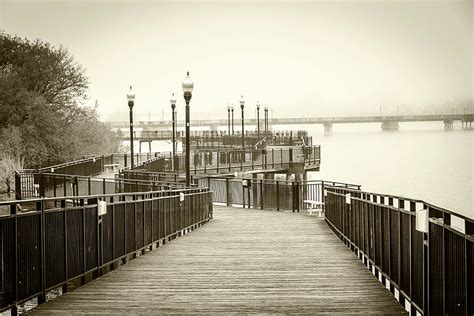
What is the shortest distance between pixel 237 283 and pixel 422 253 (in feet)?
11.0

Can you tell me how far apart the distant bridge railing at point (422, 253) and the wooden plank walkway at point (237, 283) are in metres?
0.31

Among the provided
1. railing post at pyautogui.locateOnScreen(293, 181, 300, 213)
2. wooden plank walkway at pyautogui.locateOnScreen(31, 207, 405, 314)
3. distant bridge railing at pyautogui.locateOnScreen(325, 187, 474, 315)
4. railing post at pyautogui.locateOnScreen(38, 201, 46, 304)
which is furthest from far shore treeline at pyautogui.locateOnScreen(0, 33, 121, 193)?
railing post at pyautogui.locateOnScreen(38, 201, 46, 304)

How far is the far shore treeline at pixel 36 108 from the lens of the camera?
52.6 metres

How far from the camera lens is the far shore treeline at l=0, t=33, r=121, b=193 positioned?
52562 mm

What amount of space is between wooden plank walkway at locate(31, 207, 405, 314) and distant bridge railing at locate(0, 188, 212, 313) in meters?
0.26

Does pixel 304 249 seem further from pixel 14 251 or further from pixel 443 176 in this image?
pixel 443 176

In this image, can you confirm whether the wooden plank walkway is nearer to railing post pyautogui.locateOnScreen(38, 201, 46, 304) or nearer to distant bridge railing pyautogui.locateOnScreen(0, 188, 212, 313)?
railing post pyautogui.locateOnScreen(38, 201, 46, 304)

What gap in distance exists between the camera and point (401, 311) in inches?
338

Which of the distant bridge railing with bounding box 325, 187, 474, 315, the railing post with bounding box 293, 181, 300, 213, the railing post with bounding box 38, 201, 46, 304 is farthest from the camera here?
the railing post with bounding box 293, 181, 300, 213

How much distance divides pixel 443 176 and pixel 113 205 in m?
117

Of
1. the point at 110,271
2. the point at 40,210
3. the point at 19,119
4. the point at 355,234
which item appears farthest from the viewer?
the point at 19,119

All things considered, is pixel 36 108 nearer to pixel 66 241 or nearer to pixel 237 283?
pixel 66 241

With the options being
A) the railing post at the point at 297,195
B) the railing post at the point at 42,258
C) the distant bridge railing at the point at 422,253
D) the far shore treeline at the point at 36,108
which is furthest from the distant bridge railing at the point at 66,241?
the far shore treeline at the point at 36,108

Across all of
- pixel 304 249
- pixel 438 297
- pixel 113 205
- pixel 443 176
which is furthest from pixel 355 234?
pixel 443 176
